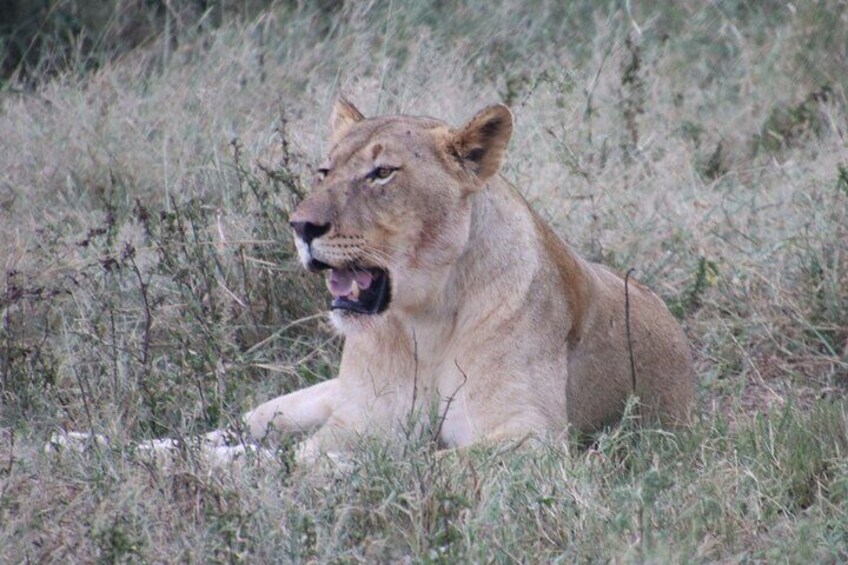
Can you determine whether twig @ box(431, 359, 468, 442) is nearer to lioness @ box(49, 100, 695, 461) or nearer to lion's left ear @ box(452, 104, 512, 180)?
lioness @ box(49, 100, 695, 461)

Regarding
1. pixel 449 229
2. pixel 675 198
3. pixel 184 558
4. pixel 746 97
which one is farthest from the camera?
pixel 746 97

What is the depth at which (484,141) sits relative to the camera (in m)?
4.88

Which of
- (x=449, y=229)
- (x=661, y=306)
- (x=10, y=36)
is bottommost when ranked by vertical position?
(x=10, y=36)

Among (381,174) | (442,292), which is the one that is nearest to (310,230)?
(381,174)

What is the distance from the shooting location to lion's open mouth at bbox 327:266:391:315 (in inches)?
187

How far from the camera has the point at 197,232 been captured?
19.7 feet

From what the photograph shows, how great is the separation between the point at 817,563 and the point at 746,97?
5.00 m

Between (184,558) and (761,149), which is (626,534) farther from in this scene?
(761,149)

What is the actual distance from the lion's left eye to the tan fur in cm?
1

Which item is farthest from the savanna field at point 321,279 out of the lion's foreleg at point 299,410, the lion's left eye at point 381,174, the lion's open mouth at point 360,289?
the lion's left eye at point 381,174

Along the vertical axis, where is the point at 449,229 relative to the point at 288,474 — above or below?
above

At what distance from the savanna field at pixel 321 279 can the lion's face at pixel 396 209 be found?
20.3 inches

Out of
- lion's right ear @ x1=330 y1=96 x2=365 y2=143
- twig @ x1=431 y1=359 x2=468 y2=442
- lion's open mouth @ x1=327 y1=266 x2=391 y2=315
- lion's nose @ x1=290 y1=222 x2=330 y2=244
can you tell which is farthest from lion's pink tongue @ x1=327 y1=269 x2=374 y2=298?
lion's right ear @ x1=330 y1=96 x2=365 y2=143

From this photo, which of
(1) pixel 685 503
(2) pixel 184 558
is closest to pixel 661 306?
(1) pixel 685 503
